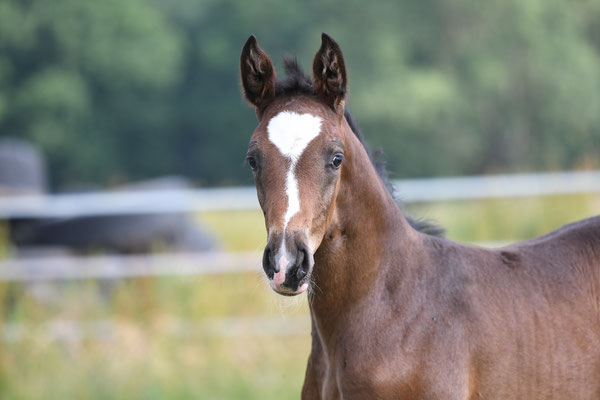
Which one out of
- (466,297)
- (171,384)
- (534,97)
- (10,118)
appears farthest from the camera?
(534,97)

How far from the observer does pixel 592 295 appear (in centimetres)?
329

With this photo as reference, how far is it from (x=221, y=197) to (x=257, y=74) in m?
5.57

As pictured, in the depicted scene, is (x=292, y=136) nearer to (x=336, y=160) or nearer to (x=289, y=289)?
(x=336, y=160)

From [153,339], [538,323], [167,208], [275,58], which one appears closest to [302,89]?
[538,323]

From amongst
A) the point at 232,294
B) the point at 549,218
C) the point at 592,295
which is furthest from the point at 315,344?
the point at 549,218

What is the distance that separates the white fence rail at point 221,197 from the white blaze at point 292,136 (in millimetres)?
4981

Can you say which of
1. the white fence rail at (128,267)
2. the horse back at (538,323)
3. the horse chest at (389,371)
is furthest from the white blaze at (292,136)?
the white fence rail at (128,267)

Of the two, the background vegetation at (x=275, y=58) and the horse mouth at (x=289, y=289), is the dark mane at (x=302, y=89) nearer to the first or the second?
the horse mouth at (x=289, y=289)

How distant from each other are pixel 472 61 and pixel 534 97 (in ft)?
9.15

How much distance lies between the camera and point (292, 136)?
2979mm

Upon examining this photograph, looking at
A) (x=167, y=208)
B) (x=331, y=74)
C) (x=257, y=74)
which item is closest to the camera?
(x=331, y=74)

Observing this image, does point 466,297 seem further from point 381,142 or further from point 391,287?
point 381,142

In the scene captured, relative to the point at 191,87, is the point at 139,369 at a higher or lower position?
lower

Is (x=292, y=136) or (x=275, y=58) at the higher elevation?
(x=275, y=58)
